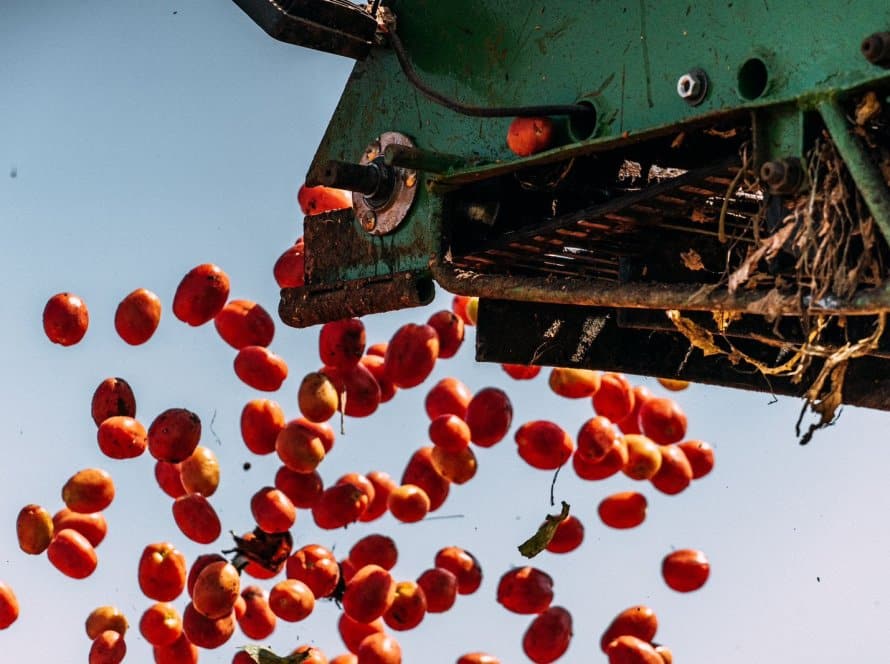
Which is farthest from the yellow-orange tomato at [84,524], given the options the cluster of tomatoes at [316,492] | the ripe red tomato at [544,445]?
the ripe red tomato at [544,445]

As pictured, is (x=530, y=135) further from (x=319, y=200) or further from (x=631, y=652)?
(x=631, y=652)

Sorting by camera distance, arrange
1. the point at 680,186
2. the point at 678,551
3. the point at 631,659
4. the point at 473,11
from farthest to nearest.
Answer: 1. the point at 678,551
2. the point at 631,659
3. the point at 473,11
4. the point at 680,186

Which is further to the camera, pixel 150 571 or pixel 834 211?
pixel 150 571

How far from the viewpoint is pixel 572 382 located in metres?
9.88

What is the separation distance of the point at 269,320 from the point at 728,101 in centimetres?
512

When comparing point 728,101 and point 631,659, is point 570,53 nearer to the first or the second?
point 728,101

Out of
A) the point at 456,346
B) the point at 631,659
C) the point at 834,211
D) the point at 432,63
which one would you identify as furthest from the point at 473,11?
the point at 631,659

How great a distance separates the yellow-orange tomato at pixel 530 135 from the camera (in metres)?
5.92

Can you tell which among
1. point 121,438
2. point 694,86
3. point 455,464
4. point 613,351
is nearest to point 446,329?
point 455,464

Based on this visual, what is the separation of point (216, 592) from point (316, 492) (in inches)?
36.5

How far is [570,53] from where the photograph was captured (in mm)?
6027

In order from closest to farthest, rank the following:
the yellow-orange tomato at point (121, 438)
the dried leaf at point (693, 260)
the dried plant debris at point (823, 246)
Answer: the dried plant debris at point (823, 246) < the dried leaf at point (693, 260) < the yellow-orange tomato at point (121, 438)

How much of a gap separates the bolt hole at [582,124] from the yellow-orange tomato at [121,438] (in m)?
4.62

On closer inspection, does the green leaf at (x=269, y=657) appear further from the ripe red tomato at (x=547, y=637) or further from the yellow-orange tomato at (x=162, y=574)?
the ripe red tomato at (x=547, y=637)
